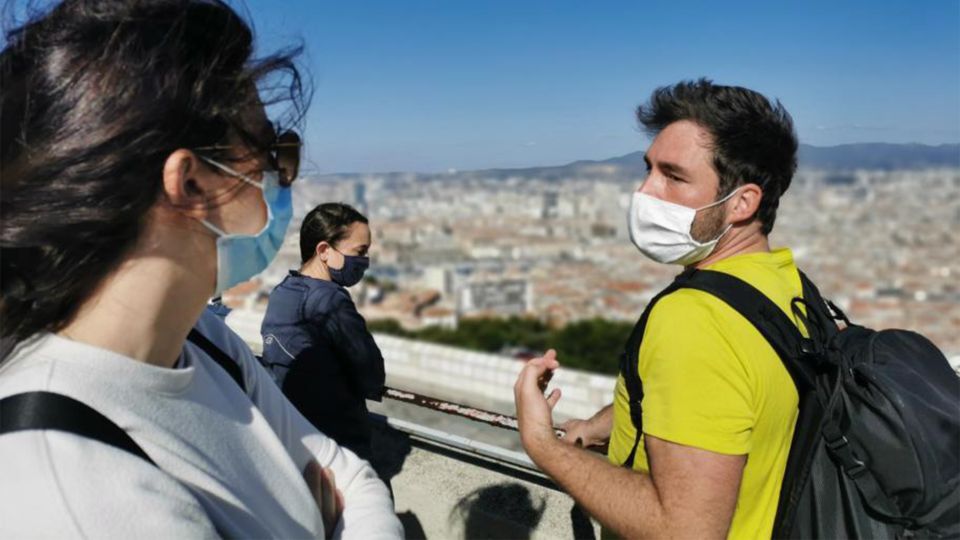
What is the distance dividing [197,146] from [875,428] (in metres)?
1.17

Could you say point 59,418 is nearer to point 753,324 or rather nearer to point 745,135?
point 753,324

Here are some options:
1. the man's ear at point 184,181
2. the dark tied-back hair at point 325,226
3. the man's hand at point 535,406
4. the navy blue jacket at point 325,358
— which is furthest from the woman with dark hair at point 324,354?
the man's ear at point 184,181

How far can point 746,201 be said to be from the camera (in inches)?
64.8

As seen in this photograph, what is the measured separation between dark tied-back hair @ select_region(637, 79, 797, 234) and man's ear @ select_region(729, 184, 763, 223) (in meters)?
0.02

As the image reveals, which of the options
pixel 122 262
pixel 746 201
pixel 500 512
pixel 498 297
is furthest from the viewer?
pixel 498 297

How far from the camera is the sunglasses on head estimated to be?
3.31 ft

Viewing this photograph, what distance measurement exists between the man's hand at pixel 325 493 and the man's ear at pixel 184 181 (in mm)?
478

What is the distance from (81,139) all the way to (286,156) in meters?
0.29

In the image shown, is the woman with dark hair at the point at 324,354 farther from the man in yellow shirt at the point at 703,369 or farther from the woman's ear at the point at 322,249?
the man in yellow shirt at the point at 703,369

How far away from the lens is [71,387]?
757 millimetres

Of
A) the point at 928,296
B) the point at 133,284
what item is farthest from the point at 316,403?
the point at 928,296

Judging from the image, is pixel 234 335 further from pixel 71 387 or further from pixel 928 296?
pixel 928 296

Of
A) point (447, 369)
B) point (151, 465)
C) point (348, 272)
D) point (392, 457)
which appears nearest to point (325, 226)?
point (348, 272)

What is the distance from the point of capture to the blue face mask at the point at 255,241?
3.13 ft
